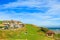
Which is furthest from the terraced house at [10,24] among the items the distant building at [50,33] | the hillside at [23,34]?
the distant building at [50,33]

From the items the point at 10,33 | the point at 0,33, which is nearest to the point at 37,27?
the point at 10,33

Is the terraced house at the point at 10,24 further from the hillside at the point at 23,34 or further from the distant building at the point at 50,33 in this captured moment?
the distant building at the point at 50,33

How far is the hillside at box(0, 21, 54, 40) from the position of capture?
3113 mm

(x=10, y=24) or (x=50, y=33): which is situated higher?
(x=10, y=24)

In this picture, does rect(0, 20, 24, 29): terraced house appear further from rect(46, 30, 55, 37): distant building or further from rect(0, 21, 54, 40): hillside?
rect(46, 30, 55, 37): distant building

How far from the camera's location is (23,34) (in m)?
3.12

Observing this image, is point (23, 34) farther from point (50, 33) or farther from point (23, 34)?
point (50, 33)

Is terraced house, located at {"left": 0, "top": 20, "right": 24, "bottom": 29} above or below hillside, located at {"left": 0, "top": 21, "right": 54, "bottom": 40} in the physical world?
above

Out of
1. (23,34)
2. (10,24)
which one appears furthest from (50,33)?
(10,24)

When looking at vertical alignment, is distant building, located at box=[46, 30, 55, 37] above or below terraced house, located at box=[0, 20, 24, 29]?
below

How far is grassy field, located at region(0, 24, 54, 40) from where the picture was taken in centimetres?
311

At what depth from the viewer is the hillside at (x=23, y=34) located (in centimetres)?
311

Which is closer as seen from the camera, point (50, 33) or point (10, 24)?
point (50, 33)

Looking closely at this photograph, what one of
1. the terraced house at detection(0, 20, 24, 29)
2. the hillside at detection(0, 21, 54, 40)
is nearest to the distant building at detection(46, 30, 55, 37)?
the hillside at detection(0, 21, 54, 40)
